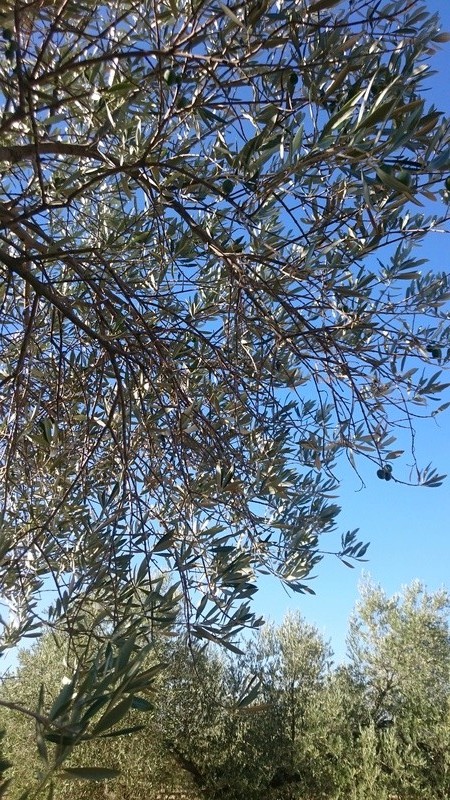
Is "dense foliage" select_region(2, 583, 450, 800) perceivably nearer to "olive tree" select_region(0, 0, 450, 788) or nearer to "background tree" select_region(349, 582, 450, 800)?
"background tree" select_region(349, 582, 450, 800)

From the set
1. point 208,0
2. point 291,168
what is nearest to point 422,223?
point 291,168

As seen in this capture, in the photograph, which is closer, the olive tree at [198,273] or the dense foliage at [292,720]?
the olive tree at [198,273]

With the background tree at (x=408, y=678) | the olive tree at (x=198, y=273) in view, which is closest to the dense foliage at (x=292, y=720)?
the background tree at (x=408, y=678)

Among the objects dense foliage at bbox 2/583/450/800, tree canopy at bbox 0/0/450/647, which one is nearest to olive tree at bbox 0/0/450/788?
tree canopy at bbox 0/0/450/647

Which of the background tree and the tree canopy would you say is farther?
the background tree

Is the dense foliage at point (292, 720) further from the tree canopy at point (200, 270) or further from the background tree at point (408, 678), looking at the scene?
the tree canopy at point (200, 270)

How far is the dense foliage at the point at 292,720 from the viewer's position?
9.10 m

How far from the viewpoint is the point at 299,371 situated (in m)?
3.51

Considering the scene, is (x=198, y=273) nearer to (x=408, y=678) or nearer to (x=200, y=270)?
(x=200, y=270)

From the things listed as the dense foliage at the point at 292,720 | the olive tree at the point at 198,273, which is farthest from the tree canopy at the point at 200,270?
the dense foliage at the point at 292,720

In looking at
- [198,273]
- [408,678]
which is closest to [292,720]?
[408,678]

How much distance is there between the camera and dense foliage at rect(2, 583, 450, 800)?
910 centimetres

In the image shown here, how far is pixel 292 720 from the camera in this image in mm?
9875

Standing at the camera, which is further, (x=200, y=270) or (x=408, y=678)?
(x=408, y=678)
